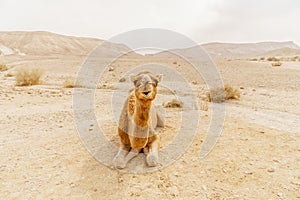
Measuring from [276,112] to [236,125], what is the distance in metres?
2.51

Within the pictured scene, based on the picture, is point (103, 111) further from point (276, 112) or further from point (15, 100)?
point (276, 112)

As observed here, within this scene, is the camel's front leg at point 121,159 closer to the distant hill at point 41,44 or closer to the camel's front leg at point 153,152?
the camel's front leg at point 153,152

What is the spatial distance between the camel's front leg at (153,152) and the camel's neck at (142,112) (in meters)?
0.65

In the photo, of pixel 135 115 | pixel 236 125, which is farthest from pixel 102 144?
pixel 236 125

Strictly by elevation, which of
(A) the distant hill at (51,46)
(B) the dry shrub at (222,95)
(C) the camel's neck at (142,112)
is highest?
(A) the distant hill at (51,46)

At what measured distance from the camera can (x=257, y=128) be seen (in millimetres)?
6320

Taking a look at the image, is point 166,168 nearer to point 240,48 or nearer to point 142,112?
point 142,112

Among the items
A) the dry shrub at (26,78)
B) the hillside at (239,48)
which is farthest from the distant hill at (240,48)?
the dry shrub at (26,78)

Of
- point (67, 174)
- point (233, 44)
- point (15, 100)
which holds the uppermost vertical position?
point (233, 44)

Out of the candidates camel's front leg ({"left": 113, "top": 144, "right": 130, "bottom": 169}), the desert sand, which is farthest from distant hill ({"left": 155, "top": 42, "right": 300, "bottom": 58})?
camel's front leg ({"left": 113, "top": 144, "right": 130, "bottom": 169})

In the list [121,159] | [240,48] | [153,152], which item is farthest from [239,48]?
[121,159]

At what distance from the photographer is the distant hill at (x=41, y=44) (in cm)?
6775

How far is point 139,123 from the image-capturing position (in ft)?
12.8

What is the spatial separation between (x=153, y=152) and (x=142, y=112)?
89cm
